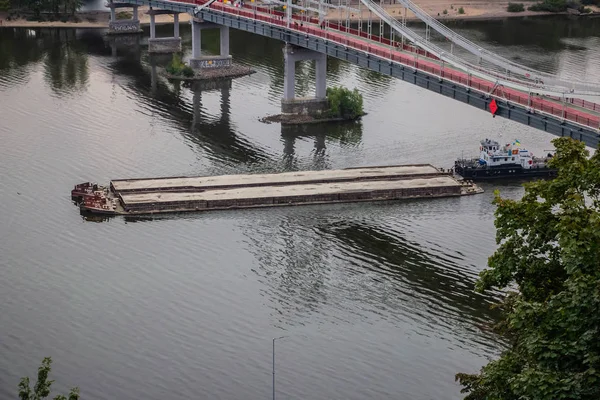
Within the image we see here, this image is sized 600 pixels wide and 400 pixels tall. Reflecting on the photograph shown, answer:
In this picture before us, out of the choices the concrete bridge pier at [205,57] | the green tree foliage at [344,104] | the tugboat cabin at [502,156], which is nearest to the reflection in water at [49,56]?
the concrete bridge pier at [205,57]

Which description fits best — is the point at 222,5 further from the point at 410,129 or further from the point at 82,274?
the point at 82,274

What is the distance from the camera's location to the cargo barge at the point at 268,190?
338ft

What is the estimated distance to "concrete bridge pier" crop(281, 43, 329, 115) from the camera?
446 ft

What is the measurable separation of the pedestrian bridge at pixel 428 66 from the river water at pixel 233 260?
8393 millimetres

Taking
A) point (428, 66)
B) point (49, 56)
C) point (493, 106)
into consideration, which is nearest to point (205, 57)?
point (49, 56)

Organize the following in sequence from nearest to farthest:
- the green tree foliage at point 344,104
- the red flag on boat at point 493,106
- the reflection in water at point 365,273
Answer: the reflection in water at point 365,273, the red flag on boat at point 493,106, the green tree foliage at point 344,104

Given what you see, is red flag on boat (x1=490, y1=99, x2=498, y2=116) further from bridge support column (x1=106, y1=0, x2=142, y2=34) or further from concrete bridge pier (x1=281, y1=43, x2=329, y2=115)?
bridge support column (x1=106, y1=0, x2=142, y2=34)

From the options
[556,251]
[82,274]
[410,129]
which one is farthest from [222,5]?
[556,251]

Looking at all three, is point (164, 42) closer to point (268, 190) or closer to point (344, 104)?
point (344, 104)

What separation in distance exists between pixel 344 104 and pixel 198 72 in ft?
99.2

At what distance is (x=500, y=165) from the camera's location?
113 metres

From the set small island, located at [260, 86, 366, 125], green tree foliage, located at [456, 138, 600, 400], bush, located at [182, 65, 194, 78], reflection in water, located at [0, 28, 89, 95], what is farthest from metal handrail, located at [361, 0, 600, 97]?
green tree foliage, located at [456, 138, 600, 400]

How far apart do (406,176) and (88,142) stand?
114ft

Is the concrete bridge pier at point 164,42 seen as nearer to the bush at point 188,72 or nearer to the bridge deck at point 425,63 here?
the bridge deck at point 425,63
